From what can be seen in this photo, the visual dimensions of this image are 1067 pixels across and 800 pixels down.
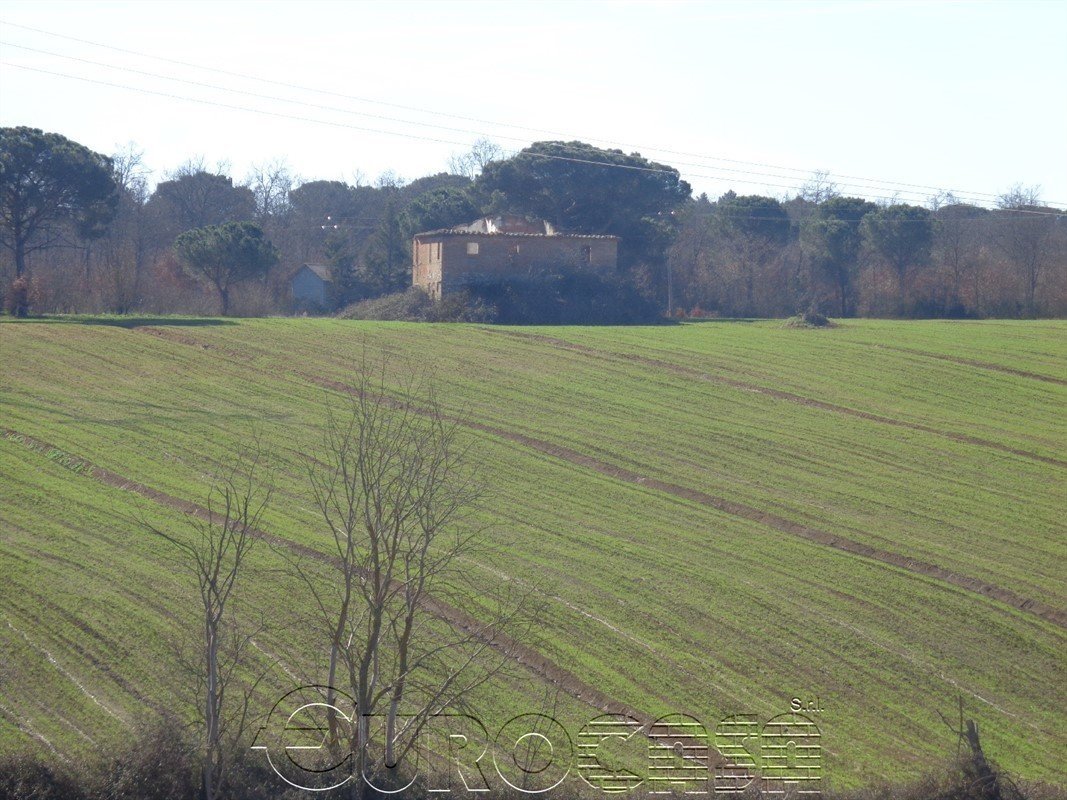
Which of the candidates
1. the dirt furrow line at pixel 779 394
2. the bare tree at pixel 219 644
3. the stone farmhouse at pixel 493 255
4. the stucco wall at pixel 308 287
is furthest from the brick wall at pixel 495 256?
the bare tree at pixel 219 644

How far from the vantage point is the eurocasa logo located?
951 centimetres

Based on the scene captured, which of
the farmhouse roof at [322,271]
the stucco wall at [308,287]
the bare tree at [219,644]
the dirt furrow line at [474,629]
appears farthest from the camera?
the stucco wall at [308,287]

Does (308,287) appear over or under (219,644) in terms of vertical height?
over

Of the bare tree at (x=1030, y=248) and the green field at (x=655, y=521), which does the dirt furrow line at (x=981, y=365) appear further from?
the bare tree at (x=1030, y=248)

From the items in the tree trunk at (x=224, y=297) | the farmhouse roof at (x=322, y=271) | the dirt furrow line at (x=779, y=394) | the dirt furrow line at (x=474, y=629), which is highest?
the farmhouse roof at (x=322, y=271)

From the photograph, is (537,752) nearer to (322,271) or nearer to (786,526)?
(786,526)

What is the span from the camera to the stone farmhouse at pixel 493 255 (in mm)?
52656

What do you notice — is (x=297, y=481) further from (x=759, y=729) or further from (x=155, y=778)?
(x=155, y=778)

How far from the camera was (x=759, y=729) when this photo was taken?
43.2ft

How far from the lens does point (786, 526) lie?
2203 centimetres

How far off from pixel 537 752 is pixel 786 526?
37.7 feet

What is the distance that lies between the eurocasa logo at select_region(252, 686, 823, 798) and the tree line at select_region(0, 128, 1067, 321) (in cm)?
3927

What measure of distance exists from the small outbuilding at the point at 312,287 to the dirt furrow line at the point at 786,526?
33695mm

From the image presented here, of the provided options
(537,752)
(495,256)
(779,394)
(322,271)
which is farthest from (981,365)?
(322,271)
